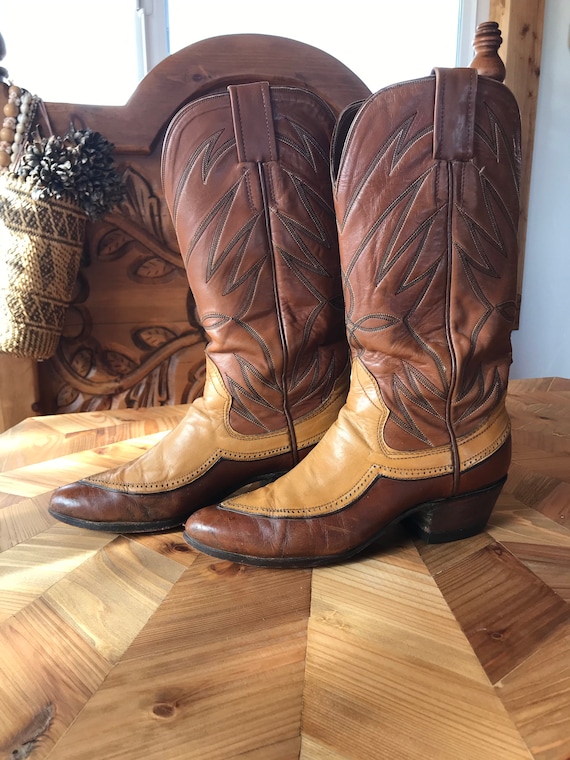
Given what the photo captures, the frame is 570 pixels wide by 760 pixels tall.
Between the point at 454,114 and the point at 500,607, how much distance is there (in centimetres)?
62

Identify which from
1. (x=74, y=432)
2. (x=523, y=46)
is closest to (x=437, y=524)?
(x=74, y=432)

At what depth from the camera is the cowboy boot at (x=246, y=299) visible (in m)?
0.87

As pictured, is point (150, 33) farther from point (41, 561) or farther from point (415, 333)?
point (41, 561)

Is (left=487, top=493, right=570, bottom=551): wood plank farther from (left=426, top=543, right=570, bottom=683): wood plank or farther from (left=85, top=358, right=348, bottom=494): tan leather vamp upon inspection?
(left=85, top=358, right=348, bottom=494): tan leather vamp

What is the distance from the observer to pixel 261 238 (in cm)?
90

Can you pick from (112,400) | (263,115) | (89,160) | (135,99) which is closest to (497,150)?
(263,115)

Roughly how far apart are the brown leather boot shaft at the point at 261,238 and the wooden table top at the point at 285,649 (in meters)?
0.31

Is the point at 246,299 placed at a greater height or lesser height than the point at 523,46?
lesser

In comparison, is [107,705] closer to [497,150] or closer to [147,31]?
[497,150]

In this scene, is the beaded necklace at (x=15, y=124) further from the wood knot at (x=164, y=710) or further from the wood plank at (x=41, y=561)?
the wood knot at (x=164, y=710)

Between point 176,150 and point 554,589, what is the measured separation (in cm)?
85

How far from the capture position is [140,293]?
68.1 inches

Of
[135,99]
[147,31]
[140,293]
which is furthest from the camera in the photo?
A: [147,31]

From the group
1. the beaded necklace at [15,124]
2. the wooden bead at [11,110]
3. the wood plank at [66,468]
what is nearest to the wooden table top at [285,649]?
the wood plank at [66,468]
